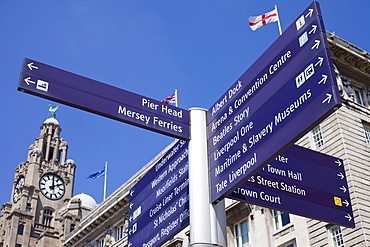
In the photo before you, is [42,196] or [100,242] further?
[42,196]

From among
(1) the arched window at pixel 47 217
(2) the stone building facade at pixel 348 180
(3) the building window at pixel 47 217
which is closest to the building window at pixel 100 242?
(2) the stone building facade at pixel 348 180

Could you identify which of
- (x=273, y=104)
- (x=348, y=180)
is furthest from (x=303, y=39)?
(x=348, y=180)

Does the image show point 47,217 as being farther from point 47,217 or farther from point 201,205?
point 201,205

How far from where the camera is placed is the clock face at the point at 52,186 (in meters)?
83.6

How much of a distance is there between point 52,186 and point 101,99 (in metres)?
79.1

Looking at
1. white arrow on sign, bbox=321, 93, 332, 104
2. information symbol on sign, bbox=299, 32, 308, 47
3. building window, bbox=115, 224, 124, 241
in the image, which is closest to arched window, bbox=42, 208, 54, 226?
building window, bbox=115, 224, 124, 241

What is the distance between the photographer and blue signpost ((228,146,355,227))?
9.07 metres

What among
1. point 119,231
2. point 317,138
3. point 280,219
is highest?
point 119,231

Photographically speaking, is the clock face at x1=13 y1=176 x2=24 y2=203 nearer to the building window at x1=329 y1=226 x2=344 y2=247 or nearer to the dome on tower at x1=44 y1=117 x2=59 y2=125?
the dome on tower at x1=44 y1=117 x2=59 y2=125

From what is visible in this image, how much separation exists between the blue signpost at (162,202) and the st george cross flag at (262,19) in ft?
73.9

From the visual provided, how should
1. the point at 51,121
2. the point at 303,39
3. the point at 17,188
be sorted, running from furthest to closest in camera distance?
the point at 51,121 → the point at 17,188 → the point at 303,39

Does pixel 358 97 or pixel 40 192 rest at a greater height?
pixel 40 192

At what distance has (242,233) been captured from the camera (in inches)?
1234

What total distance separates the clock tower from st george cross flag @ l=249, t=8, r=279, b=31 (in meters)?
44.9
